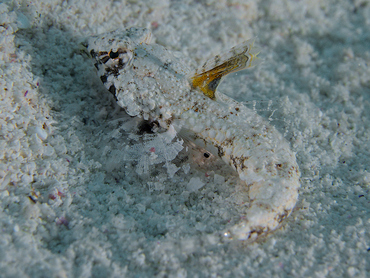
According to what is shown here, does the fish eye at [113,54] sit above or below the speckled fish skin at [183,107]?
above

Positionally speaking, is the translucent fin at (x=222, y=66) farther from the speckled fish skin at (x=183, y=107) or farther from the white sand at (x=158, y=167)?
the white sand at (x=158, y=167)

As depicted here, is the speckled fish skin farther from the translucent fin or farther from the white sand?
the white sand

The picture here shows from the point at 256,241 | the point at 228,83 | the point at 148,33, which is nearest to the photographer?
the point at 256,241

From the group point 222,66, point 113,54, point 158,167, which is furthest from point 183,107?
point 113,54

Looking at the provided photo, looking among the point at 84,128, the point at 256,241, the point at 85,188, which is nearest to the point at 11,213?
the point at 85,188

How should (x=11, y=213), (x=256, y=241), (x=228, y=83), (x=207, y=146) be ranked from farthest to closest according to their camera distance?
(x=228, y=83)
(x=207, y=146)
(x=256, y=241)
(x=11, y=213)

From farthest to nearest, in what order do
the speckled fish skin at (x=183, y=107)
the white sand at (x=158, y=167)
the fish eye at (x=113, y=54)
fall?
the fish eye at (x=113, y=54) → the speckled fish skin at (x=183, y=107) → the white sand at (x=158, y=167)

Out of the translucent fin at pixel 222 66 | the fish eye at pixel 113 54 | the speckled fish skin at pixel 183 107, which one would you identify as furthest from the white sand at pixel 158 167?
the translucent fin at pixel 222 66

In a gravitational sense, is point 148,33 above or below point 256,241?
above

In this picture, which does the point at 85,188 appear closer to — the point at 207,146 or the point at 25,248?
the point at 25,248
